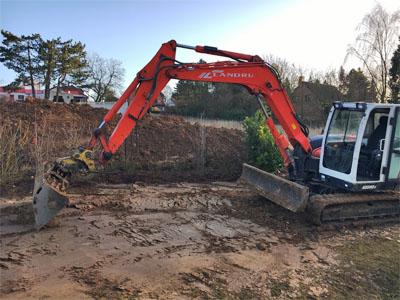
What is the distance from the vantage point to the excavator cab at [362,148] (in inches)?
210

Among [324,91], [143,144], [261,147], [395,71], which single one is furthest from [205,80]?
[395,71]

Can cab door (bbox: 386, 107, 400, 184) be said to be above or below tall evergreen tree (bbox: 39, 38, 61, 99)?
below

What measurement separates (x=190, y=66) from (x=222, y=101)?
24.0 meters

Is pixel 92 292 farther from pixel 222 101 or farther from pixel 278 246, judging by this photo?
pixel 222 101

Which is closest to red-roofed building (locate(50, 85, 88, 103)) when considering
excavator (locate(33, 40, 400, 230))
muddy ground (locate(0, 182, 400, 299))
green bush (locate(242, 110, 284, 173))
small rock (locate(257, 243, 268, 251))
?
green bush (locate(242, 110, 284, 173))

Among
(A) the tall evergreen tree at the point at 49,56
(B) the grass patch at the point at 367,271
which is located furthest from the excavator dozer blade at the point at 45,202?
(A) the tall evergreen tree at the point at 49,56

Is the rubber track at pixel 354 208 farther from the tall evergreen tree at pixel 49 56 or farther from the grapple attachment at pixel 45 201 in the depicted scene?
the tall evergreen tree at pixel 49 56

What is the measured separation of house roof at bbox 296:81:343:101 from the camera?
1974 centimetres

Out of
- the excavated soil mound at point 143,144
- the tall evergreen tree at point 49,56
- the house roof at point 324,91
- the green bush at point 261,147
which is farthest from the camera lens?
the tall evergreen tree at point 49,56

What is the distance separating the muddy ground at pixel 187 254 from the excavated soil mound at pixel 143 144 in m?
2.60

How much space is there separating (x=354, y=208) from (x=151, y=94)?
4420mm

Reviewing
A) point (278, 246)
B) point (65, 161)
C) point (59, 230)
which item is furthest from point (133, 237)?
point (278, 246)

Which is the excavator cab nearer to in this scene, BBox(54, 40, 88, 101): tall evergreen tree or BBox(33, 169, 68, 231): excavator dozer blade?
BBox(33, 169, 68, 231): excavator dozer blade

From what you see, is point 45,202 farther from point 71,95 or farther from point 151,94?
point 71,95
